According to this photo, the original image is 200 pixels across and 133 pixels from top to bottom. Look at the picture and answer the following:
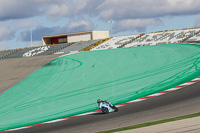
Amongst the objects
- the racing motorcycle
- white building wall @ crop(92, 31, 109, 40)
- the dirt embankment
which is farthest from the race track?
white building wall @ crop(92, 31, 109, 40)

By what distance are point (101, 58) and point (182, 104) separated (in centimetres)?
1839

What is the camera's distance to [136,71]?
22156 millimetres

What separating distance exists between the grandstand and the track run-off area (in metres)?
14.4

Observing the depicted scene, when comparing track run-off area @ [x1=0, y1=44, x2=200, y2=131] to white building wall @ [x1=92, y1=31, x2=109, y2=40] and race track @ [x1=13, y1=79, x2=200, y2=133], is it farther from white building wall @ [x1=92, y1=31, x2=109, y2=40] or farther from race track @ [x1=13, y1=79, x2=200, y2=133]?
white building wall @ [x1=92, y1=31, x2=109, y2=40]

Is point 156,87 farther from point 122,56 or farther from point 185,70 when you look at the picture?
point 122,56

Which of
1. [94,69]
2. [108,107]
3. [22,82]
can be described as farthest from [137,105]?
[22,82]

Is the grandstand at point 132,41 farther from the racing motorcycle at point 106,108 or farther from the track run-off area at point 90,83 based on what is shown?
the racing motorcycle at point 106,108

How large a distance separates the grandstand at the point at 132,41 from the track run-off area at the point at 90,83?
14357 mm

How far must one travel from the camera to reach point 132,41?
47.6 m

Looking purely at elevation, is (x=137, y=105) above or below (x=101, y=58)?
below

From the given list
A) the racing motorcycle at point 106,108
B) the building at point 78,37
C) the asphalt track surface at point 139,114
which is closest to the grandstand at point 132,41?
the building at point 78,37

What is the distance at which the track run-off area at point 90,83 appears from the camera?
16719 millimetres

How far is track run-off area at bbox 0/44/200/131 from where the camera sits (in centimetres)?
1672

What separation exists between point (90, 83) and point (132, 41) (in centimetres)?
2760
